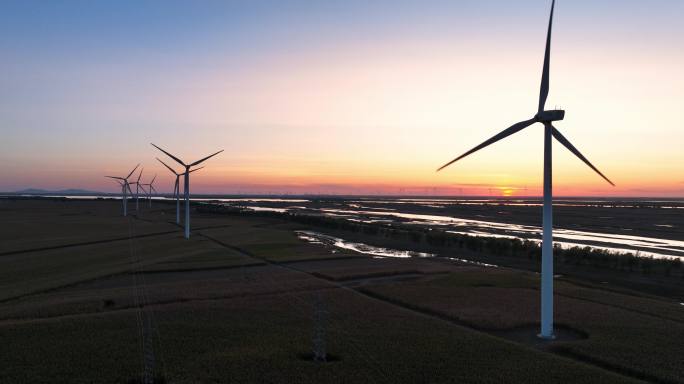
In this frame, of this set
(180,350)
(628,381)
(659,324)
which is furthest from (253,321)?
(659,324)

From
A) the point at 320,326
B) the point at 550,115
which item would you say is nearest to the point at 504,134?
the point at 550,115

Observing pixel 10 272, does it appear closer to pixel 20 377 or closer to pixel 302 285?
pixel 302 285

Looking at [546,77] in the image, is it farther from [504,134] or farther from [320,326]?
[320,326]

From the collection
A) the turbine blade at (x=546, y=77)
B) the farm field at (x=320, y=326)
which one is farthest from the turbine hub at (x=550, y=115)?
the farm field at (x=320, y=326)

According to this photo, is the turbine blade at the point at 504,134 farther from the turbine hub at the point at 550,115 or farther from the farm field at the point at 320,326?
the farm field at the point at 320,326

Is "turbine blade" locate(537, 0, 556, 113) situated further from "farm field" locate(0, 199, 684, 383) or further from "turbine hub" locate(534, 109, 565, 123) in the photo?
"farm field" locate(0, 199, 684, 383)

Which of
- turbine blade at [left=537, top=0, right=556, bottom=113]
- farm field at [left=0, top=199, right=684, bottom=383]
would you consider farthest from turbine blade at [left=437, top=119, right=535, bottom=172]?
farm field at [left=0, top=199, right=684, bottom=383]

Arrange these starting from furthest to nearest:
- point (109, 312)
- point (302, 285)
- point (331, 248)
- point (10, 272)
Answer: point (331, 248) → point (10, 272) → point (302, 285) → point (109, 312)

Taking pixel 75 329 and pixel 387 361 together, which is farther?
pixel 75 329
